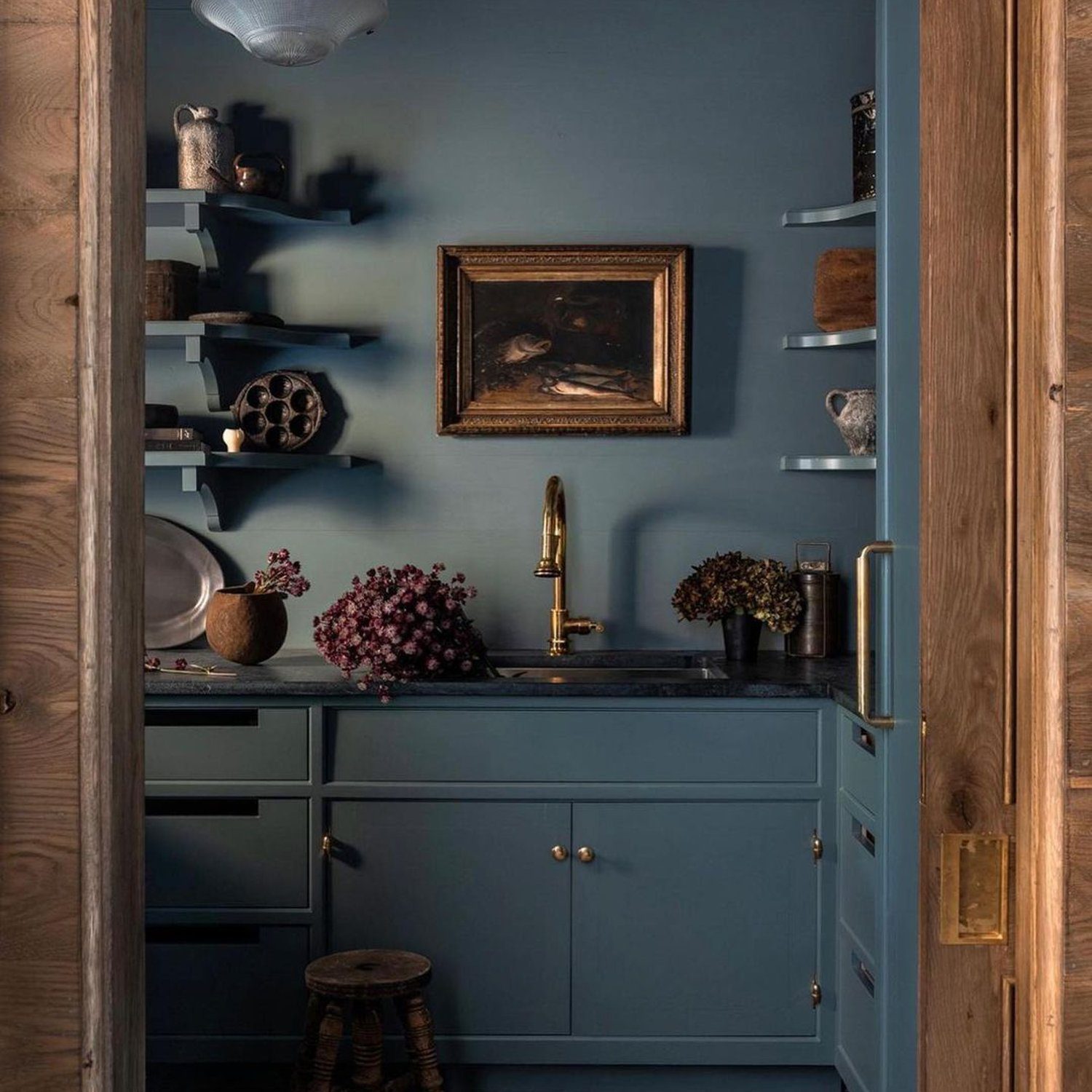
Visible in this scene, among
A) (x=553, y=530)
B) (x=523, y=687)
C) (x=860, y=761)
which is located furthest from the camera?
(x=553, y=530)

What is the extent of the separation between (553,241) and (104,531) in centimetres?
263

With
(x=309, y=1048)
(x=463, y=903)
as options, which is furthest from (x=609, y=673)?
(x=309, y=1048)

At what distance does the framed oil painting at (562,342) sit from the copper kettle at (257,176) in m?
0.48

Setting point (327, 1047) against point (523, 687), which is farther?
point (523, 687)

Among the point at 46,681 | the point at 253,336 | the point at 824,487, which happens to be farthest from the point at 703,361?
the point at 46,681

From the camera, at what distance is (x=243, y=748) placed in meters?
3.05

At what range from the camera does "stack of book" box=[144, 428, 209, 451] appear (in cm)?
335

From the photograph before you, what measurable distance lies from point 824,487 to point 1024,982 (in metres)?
2.53

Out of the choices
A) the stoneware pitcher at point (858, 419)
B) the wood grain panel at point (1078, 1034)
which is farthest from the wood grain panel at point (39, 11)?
the stoneware pitcher at point (858, 419)

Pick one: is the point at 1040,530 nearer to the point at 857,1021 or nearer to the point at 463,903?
the point at 857,1021

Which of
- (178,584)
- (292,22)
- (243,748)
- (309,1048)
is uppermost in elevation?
(292,22)

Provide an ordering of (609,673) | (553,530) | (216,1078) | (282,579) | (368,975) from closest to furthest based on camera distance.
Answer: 1. (368,975)
2. (216,1078)
3. (282,579)
4. (553,530)
5. (609,673)

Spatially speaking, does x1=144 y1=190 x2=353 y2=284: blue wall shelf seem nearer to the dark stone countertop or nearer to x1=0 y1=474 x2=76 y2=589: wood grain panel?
the dark stone countertop

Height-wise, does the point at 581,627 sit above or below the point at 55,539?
below
